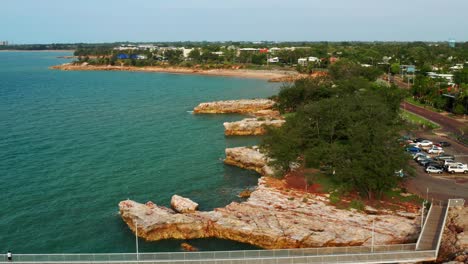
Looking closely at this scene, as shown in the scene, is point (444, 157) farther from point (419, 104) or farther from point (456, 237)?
point (419, 104)

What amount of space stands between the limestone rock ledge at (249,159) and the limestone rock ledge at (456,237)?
1555 cm

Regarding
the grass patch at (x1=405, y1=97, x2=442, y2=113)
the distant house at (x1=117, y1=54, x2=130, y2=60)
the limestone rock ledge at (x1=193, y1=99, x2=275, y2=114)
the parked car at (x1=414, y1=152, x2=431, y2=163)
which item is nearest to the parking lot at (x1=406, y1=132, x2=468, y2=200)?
the parked car at (x1=414, y1=152, x2=431, y2=163)

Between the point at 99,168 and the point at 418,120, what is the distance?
38.3 meters

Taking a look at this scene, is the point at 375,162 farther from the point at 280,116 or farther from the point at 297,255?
the point at 280,116

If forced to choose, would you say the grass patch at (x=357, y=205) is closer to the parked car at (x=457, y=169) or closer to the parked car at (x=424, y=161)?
the parked car at (x=457, y=169)

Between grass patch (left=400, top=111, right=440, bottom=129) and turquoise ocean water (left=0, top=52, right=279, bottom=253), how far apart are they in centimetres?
1919

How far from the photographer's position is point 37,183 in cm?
3653

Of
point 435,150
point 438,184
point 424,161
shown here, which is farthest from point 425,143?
point 438,184

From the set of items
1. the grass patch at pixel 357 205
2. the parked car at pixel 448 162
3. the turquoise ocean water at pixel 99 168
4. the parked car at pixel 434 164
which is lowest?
the turquoise ocean water at pixel 99 168

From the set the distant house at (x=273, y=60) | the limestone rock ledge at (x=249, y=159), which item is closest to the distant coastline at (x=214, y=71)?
the distant house at (x=273, y=60)

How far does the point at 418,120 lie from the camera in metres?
55.6

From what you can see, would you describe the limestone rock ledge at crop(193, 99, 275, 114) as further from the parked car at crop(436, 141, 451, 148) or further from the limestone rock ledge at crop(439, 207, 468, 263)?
the limestone rock ledge at crop(439, 207, 468, 263)

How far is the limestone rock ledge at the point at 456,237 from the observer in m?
21.1

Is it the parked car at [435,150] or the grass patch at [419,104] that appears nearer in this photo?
the parked car at [435,150]
